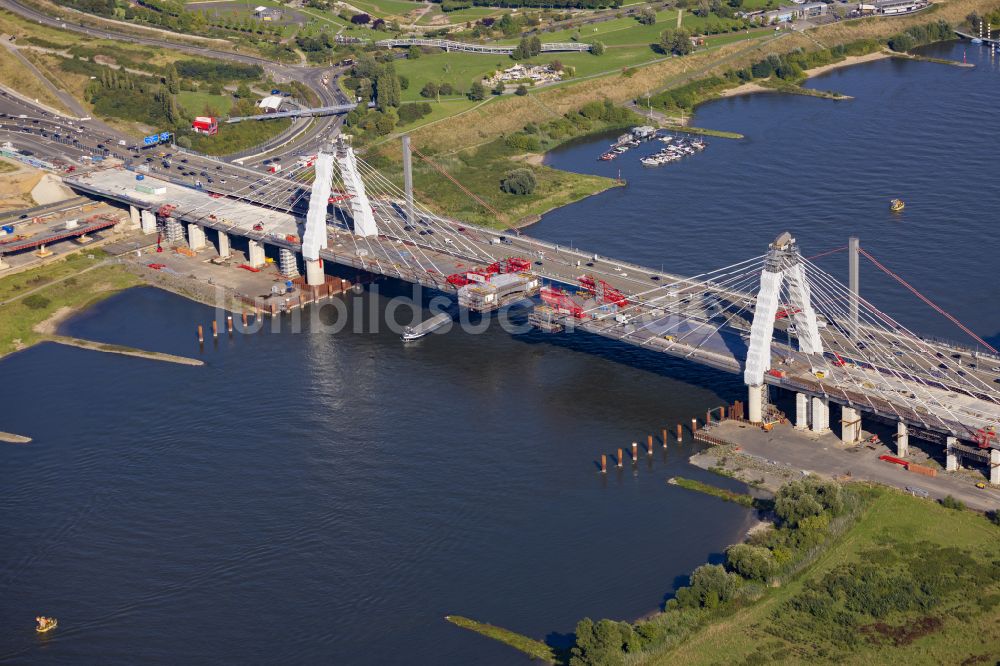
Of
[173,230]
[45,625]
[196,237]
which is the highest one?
[173,230]

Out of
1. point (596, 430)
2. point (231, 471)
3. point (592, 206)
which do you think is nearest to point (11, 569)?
point (231, 471)

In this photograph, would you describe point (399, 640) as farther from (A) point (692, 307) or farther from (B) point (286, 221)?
(B) point (286, 221)

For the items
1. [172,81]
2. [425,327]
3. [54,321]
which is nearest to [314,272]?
[425,327]

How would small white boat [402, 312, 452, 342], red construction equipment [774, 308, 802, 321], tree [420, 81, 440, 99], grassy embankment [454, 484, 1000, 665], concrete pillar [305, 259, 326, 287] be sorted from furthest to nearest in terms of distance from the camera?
tree [420, 81, 440, 99], concrete pillar [305, 259, 326, 287], small white boat [402, 312, 452, 342], red construction equipment [774, 308, 802, 321], grassy embankment [454, 484, 1000, 665]

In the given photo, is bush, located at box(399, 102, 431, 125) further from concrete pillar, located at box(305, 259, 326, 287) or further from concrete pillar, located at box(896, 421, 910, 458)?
concrete pillar, located at box(896, 421, 910, 458)

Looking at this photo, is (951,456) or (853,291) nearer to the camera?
(951,456)

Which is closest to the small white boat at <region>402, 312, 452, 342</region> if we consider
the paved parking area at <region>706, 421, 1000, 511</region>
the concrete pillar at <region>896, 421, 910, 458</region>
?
the paved parking area at <region>706, 421, 1000, 511</region>

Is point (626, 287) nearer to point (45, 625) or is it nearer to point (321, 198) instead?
point (321, 198)
